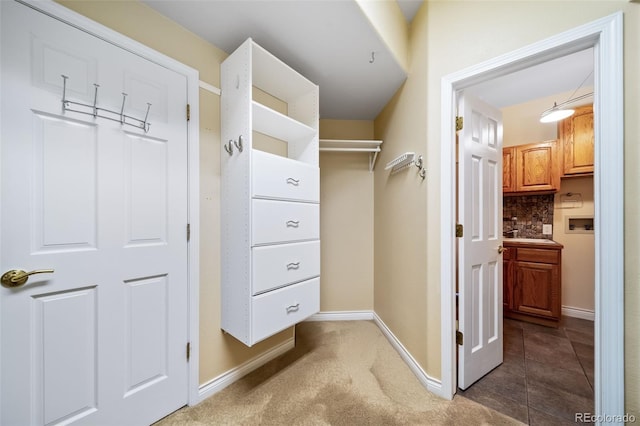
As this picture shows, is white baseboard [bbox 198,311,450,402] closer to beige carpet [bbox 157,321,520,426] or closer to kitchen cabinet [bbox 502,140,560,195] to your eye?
beige carpet [bbox 157,321,520,426]

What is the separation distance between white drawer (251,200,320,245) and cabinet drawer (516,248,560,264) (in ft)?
8.53

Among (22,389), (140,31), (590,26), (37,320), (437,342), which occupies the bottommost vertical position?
(437,342)

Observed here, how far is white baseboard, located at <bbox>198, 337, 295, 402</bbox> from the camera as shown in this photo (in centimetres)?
148

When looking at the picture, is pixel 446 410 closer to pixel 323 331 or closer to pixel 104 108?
Answer: pixel 323 331

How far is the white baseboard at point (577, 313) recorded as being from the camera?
8.71 feet

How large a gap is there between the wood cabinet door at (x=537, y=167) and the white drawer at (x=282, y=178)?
9.28 feet

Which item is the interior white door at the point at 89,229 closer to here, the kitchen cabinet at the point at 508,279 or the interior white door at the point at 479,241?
the interior white door at the point at 479,241

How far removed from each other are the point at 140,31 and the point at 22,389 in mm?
1744

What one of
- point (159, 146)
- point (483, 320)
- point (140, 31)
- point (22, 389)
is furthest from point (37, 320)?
point (483, 320)

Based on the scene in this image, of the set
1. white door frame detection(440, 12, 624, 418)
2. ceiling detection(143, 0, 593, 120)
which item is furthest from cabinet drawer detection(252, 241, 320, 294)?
white door frame detection(440, 12, 624, 418)

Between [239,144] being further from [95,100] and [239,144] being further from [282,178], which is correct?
[95,100]

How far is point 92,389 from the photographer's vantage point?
1.09m

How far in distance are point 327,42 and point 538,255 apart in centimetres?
311

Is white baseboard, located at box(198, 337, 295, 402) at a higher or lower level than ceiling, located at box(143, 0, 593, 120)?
lower
